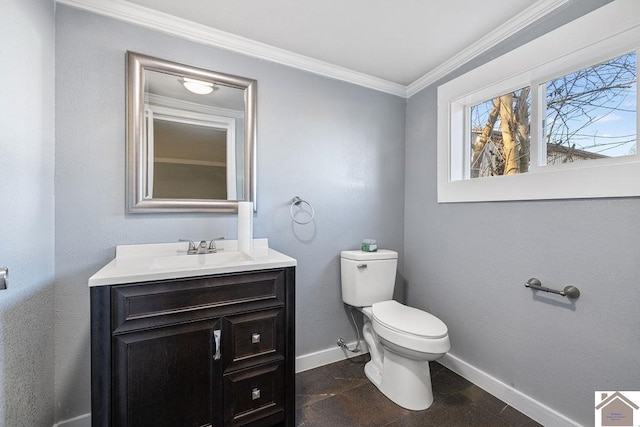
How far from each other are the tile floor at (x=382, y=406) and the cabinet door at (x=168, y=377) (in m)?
0.60

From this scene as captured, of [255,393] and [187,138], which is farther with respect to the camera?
[187,138]

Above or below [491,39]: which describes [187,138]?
below

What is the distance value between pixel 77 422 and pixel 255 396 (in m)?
0.95

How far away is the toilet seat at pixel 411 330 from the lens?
55.5 inches

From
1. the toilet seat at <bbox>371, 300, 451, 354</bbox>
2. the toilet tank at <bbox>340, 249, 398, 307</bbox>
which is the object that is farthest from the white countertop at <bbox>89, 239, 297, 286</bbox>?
the toilet seat at <bbox>371, 300, 451, 354</bbox>

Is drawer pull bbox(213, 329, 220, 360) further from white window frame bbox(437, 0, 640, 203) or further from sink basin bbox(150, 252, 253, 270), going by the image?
white window frame bbox(437, 0, 640, 203)

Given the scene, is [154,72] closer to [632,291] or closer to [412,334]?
[412,334]

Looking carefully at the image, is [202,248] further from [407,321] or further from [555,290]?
[555,290]

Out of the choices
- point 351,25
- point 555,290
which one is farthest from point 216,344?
point 351,25

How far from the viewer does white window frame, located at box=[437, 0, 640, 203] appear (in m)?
1.15

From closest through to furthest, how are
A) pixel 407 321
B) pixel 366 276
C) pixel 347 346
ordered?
pixel 407 321 < pixel 366 276 < pixel 347 346

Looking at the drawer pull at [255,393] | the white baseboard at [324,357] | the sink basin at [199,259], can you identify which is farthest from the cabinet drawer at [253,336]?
the white baseboard at [324,357]

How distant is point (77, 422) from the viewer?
1.32m

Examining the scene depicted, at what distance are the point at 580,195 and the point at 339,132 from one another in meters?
1.43
